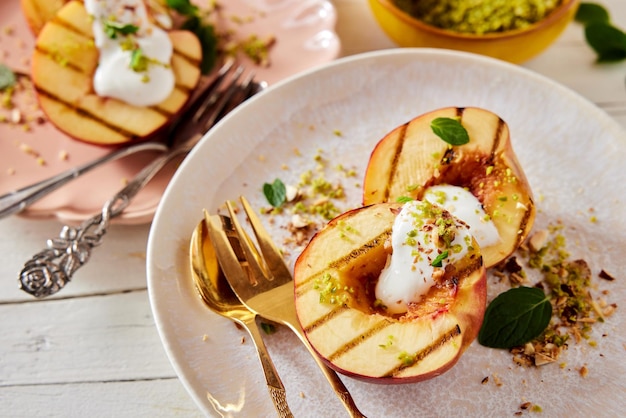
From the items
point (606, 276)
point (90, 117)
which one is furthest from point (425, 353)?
point (90, 117)

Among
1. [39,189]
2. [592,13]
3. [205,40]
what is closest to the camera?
[39,189]

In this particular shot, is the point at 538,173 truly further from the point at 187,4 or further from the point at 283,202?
the point at 187,4

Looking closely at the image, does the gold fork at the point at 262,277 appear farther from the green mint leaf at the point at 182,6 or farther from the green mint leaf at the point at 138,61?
the green mint leaf at the point at 182,6

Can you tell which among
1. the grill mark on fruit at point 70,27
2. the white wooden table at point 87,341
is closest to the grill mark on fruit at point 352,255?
the white wooden table at point 87,341

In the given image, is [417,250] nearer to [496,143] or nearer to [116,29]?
[496,143]

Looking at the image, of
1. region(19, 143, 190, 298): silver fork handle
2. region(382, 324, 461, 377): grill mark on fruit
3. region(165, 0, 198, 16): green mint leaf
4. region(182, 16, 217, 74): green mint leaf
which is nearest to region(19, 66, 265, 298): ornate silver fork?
region(19, 143, 190, 298): silver fork handle

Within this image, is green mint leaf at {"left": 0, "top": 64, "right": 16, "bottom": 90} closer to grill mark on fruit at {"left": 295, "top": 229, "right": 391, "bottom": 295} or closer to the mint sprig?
grill mark on fruit at {"left": 295, "top": 229, "right": 391, "bottom": 295}
